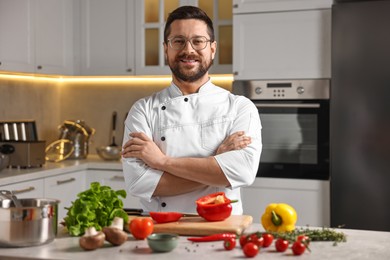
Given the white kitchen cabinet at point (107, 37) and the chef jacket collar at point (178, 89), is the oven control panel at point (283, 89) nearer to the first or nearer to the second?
the white kitchen cabinet at point (107, 37)

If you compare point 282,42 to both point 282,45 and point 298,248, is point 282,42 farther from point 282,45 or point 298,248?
point 298,248

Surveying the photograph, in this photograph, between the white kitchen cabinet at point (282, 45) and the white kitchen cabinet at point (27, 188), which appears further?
the white kitchen cabinet at point (282, 45)

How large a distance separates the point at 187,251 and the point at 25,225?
0.51 m

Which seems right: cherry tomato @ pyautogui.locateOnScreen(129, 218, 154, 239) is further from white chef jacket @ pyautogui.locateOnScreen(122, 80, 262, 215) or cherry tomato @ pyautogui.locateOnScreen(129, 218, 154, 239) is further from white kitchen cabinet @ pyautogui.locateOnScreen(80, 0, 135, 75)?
white kitchen cabinet @ pyautogui.locateOnScreen(80, 0, 135, 75)

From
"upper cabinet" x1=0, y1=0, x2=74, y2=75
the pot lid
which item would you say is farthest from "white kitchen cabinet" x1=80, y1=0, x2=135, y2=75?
the pot lid

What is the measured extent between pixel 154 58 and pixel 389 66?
181 centimetres

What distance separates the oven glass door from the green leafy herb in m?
2.07

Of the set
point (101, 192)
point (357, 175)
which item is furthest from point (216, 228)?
point (357, 175)

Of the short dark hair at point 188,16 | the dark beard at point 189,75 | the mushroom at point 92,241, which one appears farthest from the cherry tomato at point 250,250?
the short dark hair at point 188,16

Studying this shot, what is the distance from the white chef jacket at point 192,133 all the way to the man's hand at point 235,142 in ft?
0.07

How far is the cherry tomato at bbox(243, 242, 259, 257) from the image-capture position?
1858 millimetres

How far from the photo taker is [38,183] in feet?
13.2

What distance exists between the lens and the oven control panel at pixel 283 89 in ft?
13.1

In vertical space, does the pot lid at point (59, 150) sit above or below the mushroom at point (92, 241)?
above
